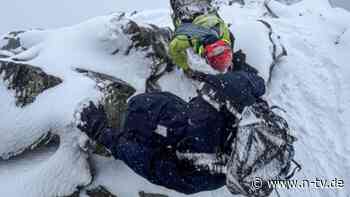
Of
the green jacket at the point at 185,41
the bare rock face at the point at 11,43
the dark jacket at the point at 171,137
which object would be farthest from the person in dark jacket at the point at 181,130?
the bare rock face at the point at 11,43

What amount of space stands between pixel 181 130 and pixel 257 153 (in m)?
0.98

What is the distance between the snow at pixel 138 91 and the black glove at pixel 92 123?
20 centimetres

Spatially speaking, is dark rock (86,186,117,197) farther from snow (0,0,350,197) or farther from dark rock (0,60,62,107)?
dark rock (0,60,62,107)

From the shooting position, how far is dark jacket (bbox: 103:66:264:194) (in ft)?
15.0

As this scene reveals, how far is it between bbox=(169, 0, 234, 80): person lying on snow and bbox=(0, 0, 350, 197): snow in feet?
1.89

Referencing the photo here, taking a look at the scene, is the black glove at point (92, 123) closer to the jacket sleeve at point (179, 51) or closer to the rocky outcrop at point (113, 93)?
the rocky outcrop at point (113, 93)

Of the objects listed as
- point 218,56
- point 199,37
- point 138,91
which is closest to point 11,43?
point 138,91

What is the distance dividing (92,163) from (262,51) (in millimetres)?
3770

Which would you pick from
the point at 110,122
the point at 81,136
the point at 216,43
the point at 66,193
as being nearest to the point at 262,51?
the point at 216,43

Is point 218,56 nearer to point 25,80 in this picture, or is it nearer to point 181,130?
point 181,130

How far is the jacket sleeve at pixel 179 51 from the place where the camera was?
6834 millimetres

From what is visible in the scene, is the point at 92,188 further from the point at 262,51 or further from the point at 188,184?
the point at 262,51

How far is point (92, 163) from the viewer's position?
603 centimetres

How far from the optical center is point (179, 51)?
7.01 m
